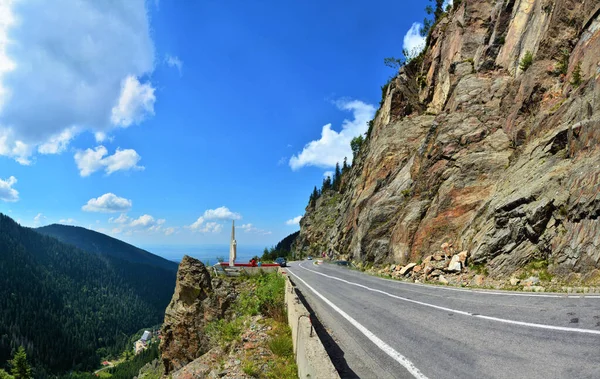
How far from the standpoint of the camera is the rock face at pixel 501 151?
12.6 meters

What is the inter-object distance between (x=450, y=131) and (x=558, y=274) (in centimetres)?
1582

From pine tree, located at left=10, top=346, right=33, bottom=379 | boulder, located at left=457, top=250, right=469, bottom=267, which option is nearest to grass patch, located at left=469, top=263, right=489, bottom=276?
boulder, located at left=457, top=250, right=469, bottom=267

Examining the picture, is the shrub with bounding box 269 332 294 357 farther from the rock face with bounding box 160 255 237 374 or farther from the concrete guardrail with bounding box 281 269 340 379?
the rock face with bounding box 160 255 237 374

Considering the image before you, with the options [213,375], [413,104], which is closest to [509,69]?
[413,104]

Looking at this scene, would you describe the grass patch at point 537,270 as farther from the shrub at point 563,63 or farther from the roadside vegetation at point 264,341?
the shrub at point 563,63

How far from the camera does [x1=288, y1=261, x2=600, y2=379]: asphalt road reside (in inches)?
185

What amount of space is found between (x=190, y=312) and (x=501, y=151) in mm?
20903

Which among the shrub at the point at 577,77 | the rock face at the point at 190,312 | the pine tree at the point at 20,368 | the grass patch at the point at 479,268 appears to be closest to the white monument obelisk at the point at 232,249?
the rock face at the point at 190,312

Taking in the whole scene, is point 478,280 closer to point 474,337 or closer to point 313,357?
point 474,337

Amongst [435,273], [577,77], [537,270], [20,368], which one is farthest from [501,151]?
[20,368]

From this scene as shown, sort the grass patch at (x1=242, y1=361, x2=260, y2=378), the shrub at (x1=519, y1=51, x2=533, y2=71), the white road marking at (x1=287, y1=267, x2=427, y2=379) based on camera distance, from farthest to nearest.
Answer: the shrub at (x1=519, y1=51, x2=533, y2=71), the grass patch at (x1=242, y1=361, x2=260, y2=378), the white road marking at (x1=287, y1=267, x2=427, y2=379)

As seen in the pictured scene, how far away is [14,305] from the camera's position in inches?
7795

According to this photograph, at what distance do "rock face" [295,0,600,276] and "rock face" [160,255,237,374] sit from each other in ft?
42.3

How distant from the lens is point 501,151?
2058 centimetres
